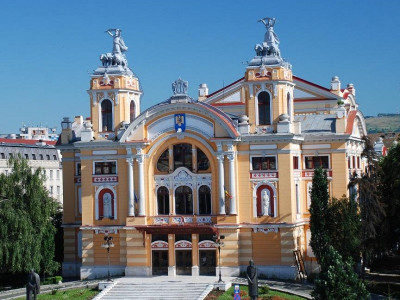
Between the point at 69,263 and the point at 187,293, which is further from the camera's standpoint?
the point at 69,263

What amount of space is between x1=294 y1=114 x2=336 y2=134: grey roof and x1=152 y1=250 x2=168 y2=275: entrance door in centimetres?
1279

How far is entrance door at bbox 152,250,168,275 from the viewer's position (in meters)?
56.6

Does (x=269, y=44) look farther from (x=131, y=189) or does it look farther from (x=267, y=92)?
(x=131, y=189)

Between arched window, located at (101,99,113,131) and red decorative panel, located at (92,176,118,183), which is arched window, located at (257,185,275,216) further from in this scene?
arched window, located at (101,99,113,131)

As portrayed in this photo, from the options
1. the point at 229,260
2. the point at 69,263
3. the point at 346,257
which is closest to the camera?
the point at 346,257

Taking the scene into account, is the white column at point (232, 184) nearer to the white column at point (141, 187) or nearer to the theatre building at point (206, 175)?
the theatre building at point (206, 175)

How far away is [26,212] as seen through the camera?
5778 cm

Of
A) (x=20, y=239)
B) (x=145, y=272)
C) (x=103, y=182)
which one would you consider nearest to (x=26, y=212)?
(x=20, y=239)

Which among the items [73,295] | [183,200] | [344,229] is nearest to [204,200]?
[183,200]

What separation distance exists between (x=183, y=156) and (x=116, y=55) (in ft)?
31.3

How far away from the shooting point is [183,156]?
2228 inches

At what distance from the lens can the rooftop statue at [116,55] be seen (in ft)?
198

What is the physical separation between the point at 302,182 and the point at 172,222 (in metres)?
9.30

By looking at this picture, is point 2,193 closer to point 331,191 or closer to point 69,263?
point 69,263
